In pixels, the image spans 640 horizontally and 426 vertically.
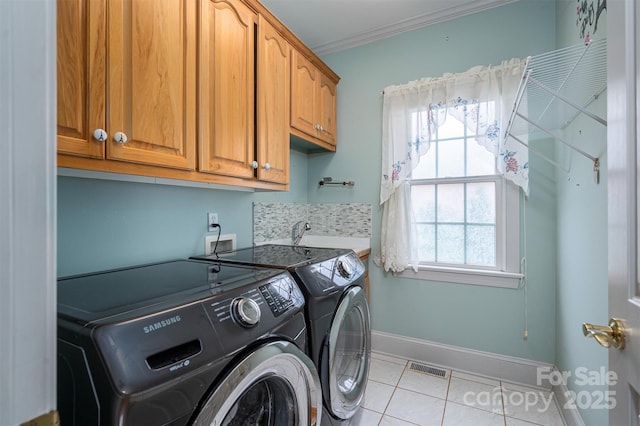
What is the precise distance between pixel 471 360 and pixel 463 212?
109 cm

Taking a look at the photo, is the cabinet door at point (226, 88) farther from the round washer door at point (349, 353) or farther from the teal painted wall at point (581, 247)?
the teal painted wall at point (581, 247)

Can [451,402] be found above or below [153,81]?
below

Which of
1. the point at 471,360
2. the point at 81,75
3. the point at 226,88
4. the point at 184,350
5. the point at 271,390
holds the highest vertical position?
the point at 226,88

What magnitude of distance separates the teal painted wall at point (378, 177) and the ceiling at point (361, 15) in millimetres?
65

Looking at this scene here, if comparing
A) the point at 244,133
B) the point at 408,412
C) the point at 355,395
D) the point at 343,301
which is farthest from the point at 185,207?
the point at 408,412

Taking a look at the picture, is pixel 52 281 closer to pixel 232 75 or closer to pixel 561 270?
pixel 232 75

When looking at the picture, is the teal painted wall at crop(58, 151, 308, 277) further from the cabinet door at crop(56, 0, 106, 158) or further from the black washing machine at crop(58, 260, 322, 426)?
the cabinet door at crop(56, 0, 106, 158)

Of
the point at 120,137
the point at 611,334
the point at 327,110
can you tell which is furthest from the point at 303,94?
the point at 611,334

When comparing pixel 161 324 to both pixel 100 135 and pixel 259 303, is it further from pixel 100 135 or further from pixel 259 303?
pixel 100 135

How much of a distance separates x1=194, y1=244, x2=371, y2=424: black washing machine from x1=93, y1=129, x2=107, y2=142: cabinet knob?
29.4 inches

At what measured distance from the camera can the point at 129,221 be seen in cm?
133

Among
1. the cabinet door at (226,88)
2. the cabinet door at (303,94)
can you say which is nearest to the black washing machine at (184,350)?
the cabinet door at (226,88)

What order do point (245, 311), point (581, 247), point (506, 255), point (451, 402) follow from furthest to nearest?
point (506, 255) < point (451, 402) < point (581, 247) < point (245, 311)

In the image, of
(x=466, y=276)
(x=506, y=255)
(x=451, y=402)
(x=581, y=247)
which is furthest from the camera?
(x=466, y=276)
